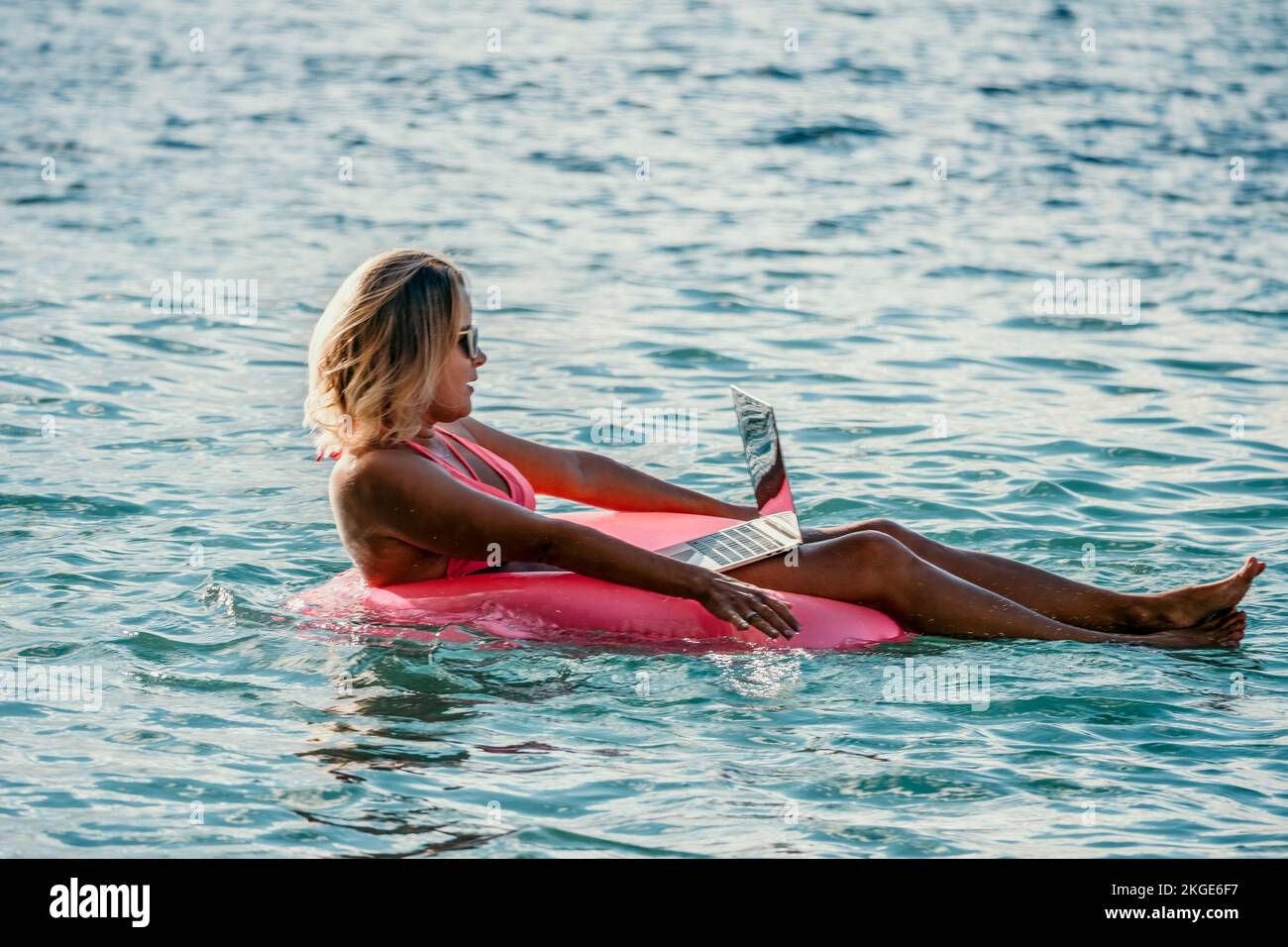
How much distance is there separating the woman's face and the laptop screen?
762 millimetres

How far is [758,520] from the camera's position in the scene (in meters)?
4.93

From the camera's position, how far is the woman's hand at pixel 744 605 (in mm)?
4398

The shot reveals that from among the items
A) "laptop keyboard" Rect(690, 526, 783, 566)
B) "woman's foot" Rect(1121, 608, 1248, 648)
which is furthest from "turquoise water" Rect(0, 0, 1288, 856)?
"laptop keyboard" Rect(690, 526, 783, 566)

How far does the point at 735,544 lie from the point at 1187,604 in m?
1.31

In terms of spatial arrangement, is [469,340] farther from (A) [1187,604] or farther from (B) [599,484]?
(A) [1187,604]

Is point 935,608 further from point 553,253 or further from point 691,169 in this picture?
point 691,169

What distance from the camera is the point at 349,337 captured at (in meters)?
4.50

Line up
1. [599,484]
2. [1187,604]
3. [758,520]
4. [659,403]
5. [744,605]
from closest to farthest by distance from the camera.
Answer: [744,605]
[1187,604]
[758,520]
[599,484]
[659,403]

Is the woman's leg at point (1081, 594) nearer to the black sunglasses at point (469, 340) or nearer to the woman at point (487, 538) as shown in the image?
the woman at point (487, 538)

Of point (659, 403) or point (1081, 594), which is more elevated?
point (659, 403)

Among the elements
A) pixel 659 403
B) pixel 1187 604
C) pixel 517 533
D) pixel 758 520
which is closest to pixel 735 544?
pixel 758 520

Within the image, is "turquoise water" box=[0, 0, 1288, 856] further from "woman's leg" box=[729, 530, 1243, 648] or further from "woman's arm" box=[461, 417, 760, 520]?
"woman's arm" box=[461, 417, 760, 520]

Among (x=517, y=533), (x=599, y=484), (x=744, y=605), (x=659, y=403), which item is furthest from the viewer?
(x=659, y=403)

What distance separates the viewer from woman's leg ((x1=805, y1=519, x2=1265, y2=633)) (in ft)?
15.7
